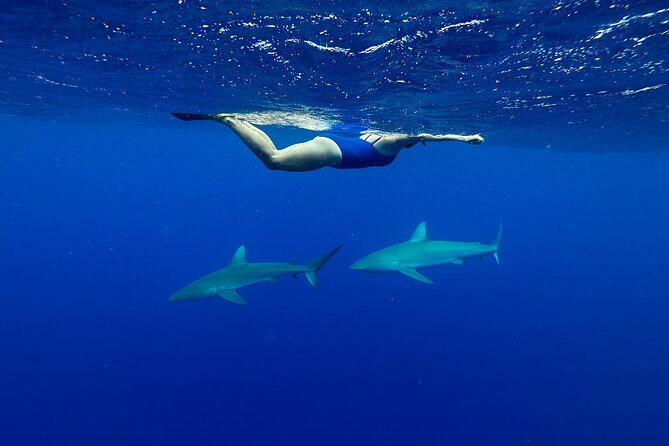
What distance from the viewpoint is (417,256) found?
41.7 ft

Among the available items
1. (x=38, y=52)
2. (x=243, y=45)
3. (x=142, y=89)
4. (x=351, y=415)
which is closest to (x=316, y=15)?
(x=243, y=45)

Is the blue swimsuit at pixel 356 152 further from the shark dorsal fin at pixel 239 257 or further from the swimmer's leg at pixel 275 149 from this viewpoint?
the shark dorsal fin at pixel 239 257

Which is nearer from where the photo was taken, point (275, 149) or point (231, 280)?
point (275, 149)

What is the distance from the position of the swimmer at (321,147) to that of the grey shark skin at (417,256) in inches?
271

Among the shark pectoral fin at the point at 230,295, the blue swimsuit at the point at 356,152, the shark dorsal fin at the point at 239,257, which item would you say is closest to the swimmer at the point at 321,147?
the blue swimsuit at the point at 356,152

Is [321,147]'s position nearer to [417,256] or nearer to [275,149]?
[275,149]

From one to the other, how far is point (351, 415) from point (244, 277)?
28.9 feet

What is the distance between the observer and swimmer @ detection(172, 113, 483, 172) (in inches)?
169

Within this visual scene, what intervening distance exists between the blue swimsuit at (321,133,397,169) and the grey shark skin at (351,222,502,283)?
705cm

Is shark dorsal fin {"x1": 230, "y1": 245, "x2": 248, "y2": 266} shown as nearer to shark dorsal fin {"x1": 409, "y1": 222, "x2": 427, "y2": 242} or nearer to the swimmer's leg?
shark dorsal fin {"x1": 409, "y1": 222, "x2": 427, "y2": 242}

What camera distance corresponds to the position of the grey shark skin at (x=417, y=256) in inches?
497

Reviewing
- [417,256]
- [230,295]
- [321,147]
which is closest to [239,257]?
[230,295]

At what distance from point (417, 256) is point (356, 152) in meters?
7.91

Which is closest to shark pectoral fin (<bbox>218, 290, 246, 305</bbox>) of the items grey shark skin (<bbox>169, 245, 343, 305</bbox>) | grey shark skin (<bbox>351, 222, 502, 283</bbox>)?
grey shark skin (<bbox>169, 245, 343, 305</bbox>)
